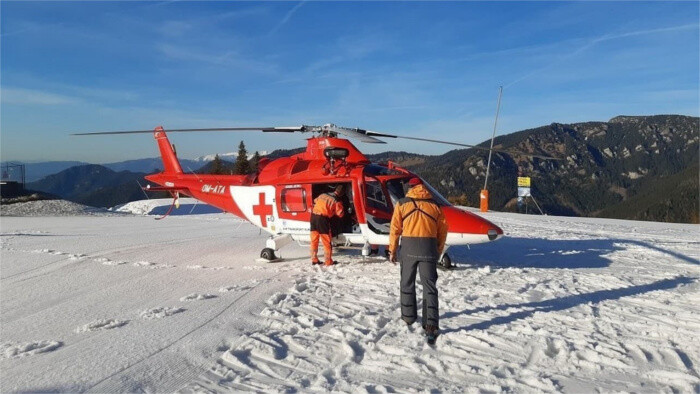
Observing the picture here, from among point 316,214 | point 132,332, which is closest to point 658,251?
point 316,214

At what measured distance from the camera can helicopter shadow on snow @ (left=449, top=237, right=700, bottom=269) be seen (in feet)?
33.2

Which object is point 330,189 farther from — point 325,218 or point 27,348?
point 27,348

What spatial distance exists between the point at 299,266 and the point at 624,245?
932 centimetres

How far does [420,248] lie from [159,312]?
11.4 feet

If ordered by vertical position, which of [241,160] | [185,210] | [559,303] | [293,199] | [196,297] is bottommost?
[559,303]

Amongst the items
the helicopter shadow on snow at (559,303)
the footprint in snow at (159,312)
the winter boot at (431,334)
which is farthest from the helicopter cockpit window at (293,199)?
the winter boot at (431,334)

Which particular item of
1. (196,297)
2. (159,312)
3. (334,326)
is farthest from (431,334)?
(196,297)

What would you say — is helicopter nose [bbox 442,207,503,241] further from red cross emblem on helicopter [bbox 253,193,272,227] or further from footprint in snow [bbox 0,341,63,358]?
footprint in snow [bbox 0,341,63,358]

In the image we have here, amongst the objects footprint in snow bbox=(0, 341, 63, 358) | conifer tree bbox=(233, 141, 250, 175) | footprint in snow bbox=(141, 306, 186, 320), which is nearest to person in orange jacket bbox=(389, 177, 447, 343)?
footprint in snow bbox=(141, 306, 186, 320)

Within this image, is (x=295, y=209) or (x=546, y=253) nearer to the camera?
(x=295, y=209)

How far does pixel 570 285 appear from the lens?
7.88 m

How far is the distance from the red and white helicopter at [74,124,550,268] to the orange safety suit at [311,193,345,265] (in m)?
0.37

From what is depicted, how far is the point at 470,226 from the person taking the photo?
28.6ft

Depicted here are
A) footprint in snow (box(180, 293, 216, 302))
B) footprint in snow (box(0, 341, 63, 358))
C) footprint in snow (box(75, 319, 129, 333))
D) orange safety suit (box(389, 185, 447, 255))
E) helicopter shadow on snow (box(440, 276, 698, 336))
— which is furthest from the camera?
footprint in snow (box(180, 293, 216, 302))
